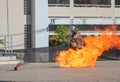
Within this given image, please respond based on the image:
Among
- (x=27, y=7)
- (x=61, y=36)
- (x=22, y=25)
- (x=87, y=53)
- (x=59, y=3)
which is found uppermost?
(x=59, y=3)

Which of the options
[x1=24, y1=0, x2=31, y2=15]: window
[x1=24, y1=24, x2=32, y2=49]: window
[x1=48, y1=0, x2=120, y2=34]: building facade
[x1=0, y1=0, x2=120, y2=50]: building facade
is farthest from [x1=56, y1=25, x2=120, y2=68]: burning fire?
[x1=48, y1=0, x2=120, y2=34]: building facade

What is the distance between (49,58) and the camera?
105 feet

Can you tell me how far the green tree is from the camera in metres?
38.3

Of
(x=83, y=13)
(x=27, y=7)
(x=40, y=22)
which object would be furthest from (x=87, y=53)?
(x=83, y=13)

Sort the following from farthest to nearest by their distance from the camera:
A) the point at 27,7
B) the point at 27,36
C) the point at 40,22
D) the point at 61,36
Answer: the point at 27,36, the point at 61,36, the point at 27,7, the point at 40,22

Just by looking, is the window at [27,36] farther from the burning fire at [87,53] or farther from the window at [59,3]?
the burning fire at [87,53]

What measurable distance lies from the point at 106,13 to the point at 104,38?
2023 cm

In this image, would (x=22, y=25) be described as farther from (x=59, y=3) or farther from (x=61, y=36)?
(x=59, y=3)

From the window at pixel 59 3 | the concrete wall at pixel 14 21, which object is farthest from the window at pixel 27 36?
the window at pixel 59 3

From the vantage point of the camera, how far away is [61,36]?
127 ft

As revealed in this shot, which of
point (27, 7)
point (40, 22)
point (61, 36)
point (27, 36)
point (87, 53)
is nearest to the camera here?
point (87, 53)

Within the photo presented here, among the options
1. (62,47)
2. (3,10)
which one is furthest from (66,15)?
(62,47)

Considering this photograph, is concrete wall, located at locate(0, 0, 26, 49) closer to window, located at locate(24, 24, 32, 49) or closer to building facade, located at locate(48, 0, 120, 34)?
window, located at locate(24, 24, 32, 49)

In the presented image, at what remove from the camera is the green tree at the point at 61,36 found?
3831 cm
